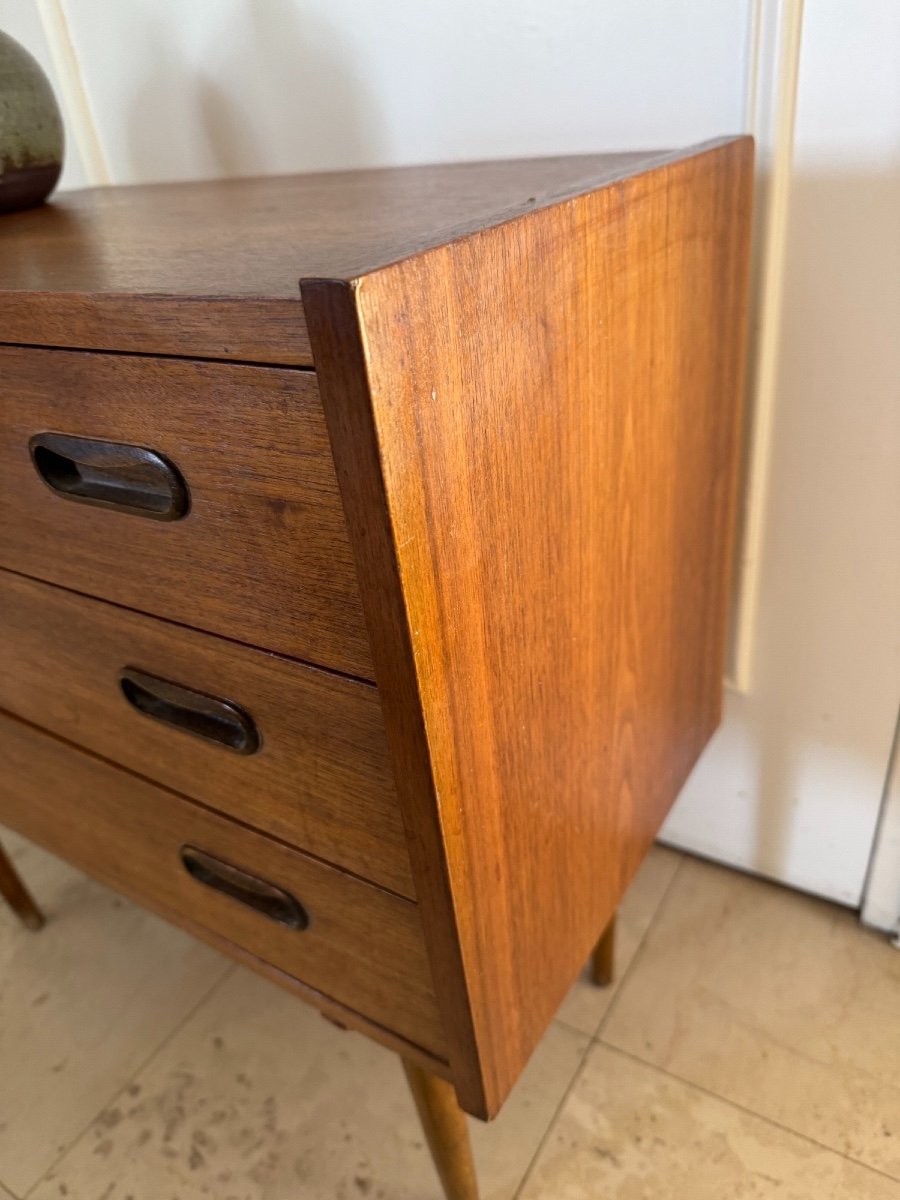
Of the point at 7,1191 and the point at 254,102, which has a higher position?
the point at 254,102

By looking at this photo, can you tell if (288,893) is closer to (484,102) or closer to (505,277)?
(505,277)

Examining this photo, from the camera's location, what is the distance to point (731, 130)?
2.45 feet

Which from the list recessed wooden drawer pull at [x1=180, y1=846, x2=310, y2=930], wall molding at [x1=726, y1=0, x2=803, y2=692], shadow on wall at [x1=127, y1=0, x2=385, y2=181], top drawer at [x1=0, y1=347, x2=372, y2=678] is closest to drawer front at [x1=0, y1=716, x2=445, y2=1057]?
recessed wooden drawer pull at [x1=180, y1=846, x2=310, y2=930]

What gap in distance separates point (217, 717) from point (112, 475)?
18 cm

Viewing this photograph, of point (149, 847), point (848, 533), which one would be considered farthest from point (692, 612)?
point (149, 847)

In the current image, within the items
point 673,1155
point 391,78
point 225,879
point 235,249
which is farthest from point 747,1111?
point 391,78

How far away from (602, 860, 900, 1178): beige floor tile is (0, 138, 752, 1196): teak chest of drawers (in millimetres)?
318

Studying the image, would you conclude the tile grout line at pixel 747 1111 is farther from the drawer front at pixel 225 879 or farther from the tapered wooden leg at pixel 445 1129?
the drawer front at pixel 225 879

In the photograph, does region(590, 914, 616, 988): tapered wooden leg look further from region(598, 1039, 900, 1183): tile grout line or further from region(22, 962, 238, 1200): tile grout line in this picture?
region(22, 962, 238, 1200): tile grout line

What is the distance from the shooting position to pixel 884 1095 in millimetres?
899

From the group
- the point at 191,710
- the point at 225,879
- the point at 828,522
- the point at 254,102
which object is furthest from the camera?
the point at 254,102

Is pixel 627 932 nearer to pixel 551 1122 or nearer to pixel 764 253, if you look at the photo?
pixel 551 1122

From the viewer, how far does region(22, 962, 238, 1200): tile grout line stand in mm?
947

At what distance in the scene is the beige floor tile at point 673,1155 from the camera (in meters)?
0.84
